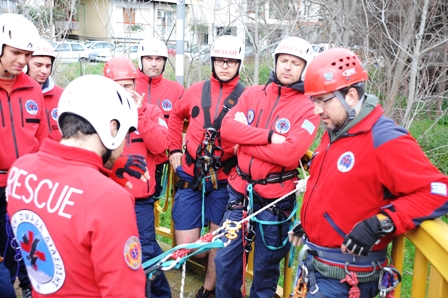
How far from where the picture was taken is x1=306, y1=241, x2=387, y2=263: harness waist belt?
9.23 ft

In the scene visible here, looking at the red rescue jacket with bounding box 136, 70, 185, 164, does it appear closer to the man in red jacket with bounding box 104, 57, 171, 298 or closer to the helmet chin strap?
the man in red jacket with bounding box 104, 57, 171, 298

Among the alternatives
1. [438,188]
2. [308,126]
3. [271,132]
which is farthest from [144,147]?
[438,188]

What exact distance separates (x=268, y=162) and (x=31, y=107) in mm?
2294

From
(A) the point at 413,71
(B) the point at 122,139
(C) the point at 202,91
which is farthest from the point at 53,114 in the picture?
(A) the point at 413,71

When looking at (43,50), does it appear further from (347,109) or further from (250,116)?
(347,109)

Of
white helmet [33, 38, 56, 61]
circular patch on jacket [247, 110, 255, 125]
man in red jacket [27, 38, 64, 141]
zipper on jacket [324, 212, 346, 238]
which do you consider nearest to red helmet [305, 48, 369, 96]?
zipper on jacket [324, 212, 346, 238]

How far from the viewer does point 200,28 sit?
40.5 feet

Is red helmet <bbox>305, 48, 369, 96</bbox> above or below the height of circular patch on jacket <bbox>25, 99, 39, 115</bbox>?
above

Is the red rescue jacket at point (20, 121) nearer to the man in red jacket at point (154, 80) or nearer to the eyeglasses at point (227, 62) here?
the man in red jacket at point (154, 80)

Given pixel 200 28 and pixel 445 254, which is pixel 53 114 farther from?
pixel 200 28

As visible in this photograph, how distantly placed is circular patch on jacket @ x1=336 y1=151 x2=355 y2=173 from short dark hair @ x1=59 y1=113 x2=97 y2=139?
1480 millimetres

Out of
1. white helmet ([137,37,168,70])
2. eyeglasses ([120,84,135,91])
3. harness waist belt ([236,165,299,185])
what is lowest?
harness waist belt ([236,165,299,185])

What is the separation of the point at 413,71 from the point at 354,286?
582cm

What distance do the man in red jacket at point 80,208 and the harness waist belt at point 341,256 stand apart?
51.0 inches
